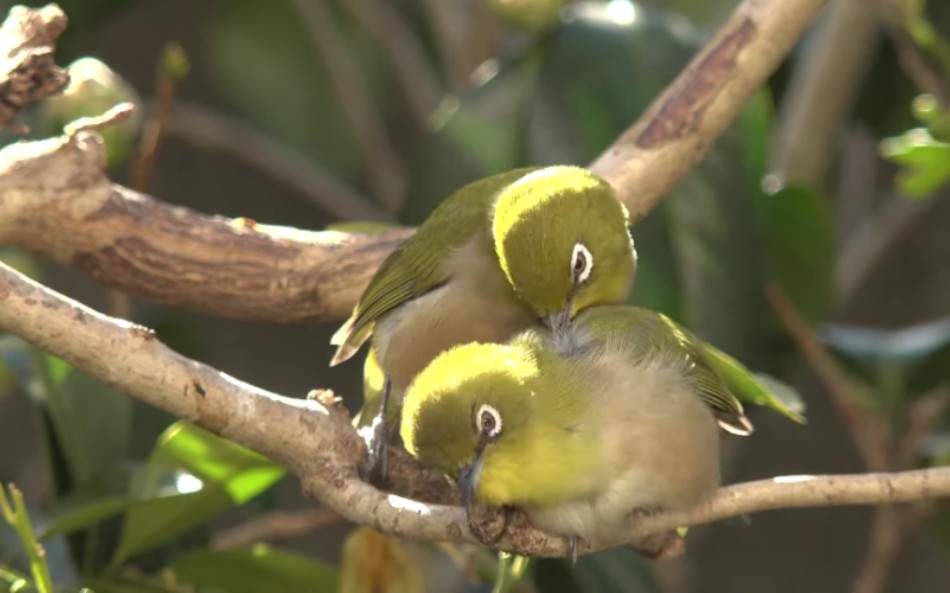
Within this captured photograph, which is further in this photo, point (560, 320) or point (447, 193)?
point (447, 193)

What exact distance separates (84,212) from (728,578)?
2.32m

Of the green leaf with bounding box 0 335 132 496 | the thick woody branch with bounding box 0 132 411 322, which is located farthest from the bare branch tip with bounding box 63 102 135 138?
the green leaf with bounding box 0 335 132 496

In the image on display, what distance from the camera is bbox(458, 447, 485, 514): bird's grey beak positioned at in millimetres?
1205

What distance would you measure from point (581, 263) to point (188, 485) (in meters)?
0.53

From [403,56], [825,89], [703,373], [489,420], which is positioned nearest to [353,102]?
[403,56]

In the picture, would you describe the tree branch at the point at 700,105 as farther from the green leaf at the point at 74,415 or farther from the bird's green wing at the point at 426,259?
the green leaf at the point at 74,415

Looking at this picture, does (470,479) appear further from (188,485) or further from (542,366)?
(188,485)

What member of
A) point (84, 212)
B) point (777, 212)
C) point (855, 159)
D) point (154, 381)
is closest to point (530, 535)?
point (154, 381)

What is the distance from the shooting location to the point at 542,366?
1.29 metres

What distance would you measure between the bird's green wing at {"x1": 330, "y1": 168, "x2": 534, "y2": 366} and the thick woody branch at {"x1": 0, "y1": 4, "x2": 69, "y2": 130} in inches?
16.8

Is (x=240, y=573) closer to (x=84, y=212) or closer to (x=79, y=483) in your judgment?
(x=79, y=483)

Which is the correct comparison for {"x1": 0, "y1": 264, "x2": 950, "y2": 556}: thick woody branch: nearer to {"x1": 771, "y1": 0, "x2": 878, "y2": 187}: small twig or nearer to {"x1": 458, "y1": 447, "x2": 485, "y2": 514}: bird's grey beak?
{"x1": 458, "y1": 447, "x2": 485, "y2": 514}: bird's grey beak

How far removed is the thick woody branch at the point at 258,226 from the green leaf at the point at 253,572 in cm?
29

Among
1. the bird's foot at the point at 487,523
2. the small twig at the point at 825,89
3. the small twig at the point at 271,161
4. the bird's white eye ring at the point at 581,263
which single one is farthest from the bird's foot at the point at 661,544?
the small twig at the point at 271,161
